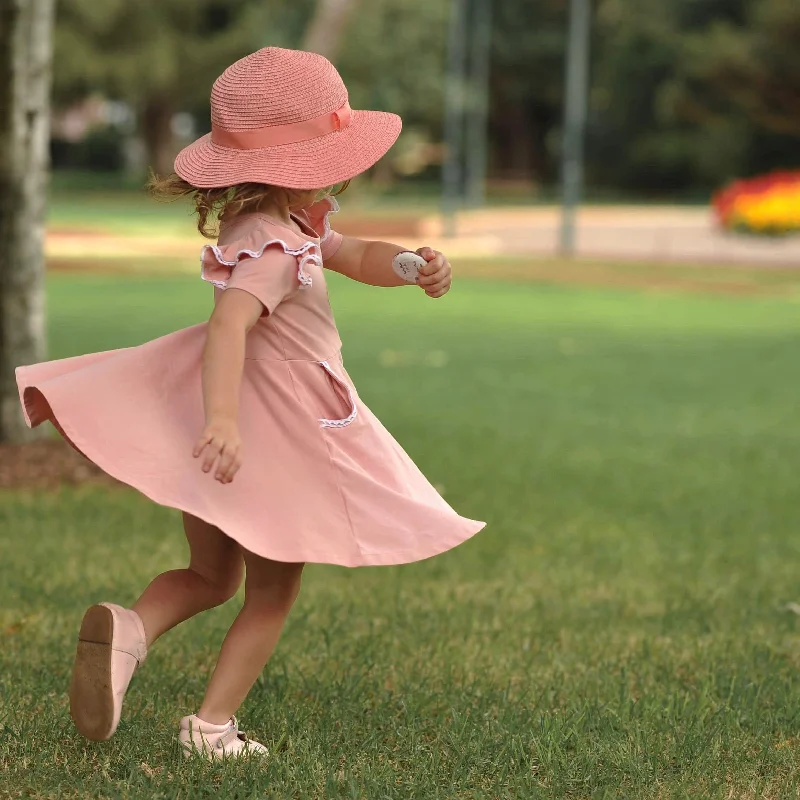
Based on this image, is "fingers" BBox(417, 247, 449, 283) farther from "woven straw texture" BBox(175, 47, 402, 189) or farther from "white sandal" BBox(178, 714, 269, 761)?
"white sandal" BBox(178, 714, 269, 761)

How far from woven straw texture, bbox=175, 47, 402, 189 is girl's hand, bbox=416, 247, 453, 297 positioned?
245mm

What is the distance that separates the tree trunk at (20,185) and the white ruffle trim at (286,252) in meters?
4.22

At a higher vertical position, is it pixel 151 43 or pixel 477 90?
pixel 151 43

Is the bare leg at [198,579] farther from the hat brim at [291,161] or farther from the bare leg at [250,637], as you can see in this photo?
the hat brim at [291,161]

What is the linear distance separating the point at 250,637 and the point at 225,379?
0.60 meters

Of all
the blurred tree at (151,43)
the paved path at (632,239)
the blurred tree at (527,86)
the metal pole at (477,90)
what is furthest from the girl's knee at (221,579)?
the blurred tree at (527,86)

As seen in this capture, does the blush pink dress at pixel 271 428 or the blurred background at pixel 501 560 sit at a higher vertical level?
the blush pink dress at pixel 271 428

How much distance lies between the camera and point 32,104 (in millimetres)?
7234

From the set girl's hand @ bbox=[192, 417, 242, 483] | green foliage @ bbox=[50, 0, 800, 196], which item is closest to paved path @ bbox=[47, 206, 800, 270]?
green foliage @ bbox=[50, 0, 800, 196]

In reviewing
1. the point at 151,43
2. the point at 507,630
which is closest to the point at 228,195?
the point at 507,630

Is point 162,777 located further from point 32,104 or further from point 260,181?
point 32,104

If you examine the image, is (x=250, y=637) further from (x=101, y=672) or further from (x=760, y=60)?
(x=760, y=60)

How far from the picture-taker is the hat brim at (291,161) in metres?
3.17

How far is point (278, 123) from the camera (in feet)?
10.6
